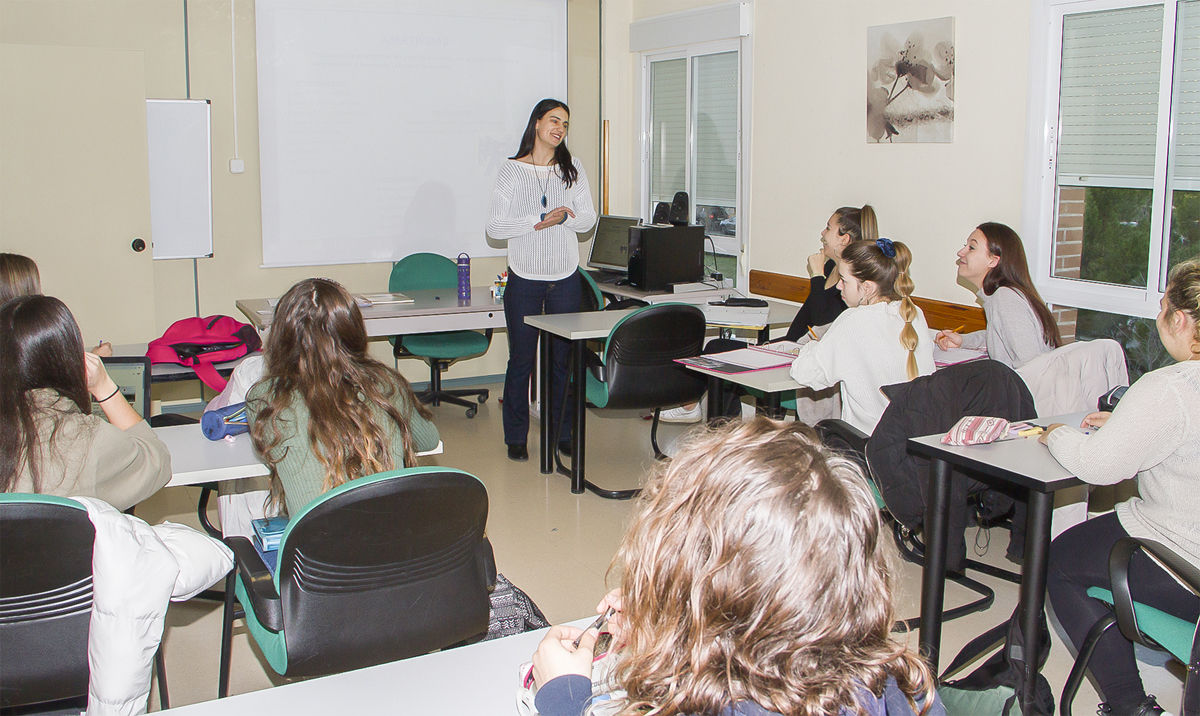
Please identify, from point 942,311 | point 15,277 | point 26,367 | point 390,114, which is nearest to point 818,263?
point 942,311

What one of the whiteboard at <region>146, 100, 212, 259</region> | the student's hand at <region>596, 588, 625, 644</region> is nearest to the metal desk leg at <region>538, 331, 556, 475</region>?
the whiteboard at <region>146, 100, 212, 259</region>

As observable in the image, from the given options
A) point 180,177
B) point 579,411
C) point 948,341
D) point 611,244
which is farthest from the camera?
point 611,244

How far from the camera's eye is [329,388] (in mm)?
2223

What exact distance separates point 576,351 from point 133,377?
191 centimetres

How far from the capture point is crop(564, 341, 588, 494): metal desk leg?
4.37 metres

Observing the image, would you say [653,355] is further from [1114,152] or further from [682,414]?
[1114,152]

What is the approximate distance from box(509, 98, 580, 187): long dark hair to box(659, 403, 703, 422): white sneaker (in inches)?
57.1

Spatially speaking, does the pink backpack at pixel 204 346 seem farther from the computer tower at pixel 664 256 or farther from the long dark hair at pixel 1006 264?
the long dark hair at pixel 1006 264

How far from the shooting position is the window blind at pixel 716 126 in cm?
586

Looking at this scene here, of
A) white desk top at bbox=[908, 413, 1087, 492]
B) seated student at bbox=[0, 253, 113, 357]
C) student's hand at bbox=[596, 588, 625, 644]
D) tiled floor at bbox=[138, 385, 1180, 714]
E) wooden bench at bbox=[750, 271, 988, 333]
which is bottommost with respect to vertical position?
tiled floor at bbox=[138, 385, 1180, 714]

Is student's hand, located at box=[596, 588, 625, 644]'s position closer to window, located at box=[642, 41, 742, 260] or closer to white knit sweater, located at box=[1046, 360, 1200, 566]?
white knit sweater, located at box=[1046, 360, 1200, 566]

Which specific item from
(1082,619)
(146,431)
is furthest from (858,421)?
(146,431)

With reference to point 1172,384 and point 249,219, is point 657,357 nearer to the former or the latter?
point 1172,384

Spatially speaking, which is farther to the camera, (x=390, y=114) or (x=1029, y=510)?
(x=390, y=114)
